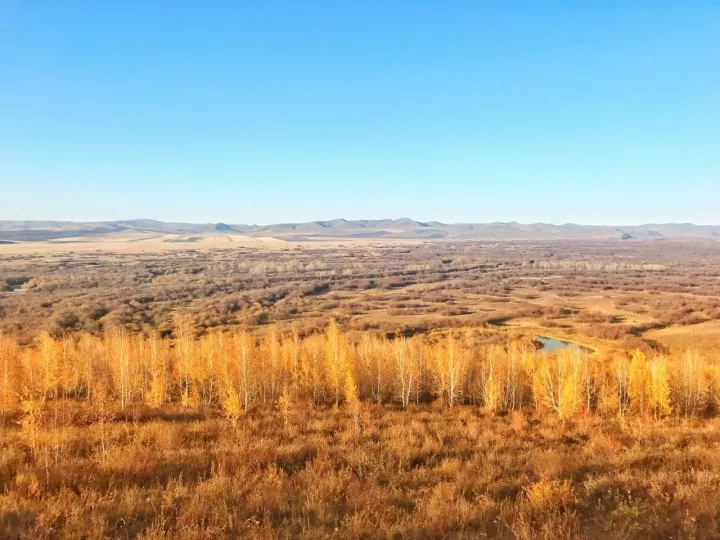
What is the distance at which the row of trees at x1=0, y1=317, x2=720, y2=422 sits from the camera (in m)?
27.3

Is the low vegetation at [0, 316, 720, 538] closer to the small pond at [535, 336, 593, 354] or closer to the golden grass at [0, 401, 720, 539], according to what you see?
the golden grass at [0, 401, 720, 539]

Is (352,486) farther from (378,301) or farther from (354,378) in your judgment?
(378,301)

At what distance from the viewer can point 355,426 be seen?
19.0 metres

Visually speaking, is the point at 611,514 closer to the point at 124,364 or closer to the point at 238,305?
the point at 124,364

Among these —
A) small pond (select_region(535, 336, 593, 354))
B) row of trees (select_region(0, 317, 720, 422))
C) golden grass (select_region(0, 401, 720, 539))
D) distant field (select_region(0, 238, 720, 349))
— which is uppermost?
golden grass (select_region(0, 401, 720, 539))

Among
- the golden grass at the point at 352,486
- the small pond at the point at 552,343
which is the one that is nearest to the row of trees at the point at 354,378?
the golden grass at the point at 352,486

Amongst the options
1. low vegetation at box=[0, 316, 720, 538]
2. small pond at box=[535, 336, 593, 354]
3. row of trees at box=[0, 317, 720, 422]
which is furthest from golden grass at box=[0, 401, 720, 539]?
small pond at box=[535, 336, 593, 354]

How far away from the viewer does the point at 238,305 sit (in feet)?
253

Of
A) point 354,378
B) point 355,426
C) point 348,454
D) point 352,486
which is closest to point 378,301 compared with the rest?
point 354,378

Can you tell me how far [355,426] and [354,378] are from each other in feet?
41.7

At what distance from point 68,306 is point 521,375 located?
6644 cm

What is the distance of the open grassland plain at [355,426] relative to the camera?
8.27m

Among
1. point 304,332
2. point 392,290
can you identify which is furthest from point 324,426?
point 392,290

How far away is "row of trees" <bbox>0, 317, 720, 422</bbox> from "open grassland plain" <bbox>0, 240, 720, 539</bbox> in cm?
18
